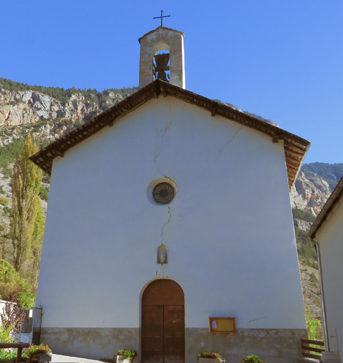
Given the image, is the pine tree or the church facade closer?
the church facade

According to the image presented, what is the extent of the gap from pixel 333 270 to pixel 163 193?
5.87 m

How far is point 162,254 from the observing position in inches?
496

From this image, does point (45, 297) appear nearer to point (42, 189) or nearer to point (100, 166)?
point (100, 166)

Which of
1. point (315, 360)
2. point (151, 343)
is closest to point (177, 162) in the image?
point (151, 343)

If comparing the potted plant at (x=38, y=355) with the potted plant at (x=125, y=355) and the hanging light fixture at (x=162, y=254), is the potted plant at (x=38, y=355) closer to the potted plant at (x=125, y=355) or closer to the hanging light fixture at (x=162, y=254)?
the potted plant at (x=125, y=355)

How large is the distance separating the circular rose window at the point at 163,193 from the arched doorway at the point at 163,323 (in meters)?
2.60

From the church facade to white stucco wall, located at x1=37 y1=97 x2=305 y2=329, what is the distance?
3 cm

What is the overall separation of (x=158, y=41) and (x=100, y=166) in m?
5.90

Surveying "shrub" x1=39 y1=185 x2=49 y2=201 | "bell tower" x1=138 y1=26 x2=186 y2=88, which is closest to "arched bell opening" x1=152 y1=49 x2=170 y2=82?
"bell tower" x1=138 y1=26 x2=186 y2=88

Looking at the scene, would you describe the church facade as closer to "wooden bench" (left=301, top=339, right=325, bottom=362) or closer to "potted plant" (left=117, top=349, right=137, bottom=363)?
"wooden bench" (left=301, top=339, right=325, bottom=362)

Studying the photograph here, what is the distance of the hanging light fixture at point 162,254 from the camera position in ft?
41.0

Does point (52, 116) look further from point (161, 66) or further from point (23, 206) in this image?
point (161, 66)

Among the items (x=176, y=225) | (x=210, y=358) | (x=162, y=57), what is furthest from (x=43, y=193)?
(x=210, y=358)

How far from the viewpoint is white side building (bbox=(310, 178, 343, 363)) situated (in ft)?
29.5
